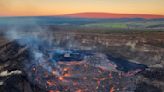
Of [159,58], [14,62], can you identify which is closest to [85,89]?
[14,62]

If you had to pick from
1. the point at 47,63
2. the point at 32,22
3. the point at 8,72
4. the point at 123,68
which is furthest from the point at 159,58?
the point at 32,22

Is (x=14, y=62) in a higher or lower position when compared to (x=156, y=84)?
higher

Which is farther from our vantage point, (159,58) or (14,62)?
(159,58)

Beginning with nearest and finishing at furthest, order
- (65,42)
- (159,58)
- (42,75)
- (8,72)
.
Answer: (8,72) < (42,75) < (159,58) < (65,42)

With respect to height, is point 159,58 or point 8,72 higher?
point 8,72

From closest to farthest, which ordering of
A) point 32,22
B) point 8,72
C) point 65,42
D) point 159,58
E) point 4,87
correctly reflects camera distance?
1. point 4,87
2. point 8,72
3. point 159,58
4. point 65,42
5. point 32,22

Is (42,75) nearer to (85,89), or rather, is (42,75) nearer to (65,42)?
(85,89)

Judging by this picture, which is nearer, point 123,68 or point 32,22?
point 123,68

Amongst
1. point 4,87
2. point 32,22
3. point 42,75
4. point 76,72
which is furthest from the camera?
point 32,22

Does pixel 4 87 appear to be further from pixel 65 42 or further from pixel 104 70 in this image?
pixel 65 42
